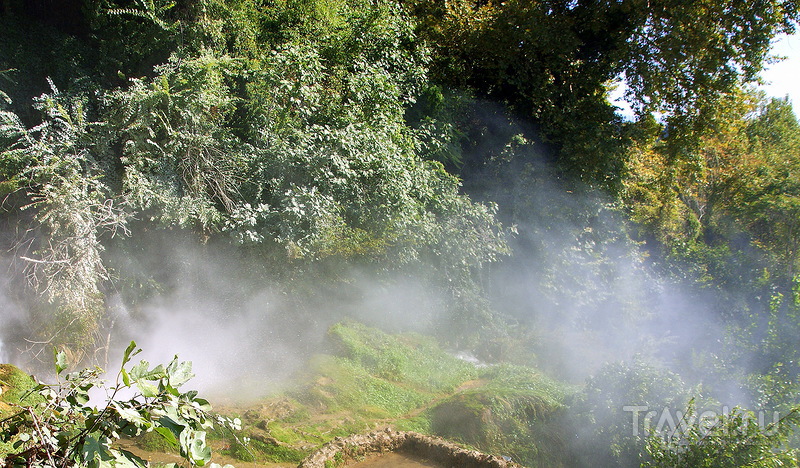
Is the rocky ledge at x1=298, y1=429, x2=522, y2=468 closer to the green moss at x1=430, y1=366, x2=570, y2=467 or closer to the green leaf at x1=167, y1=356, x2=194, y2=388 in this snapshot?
the green moss at x1=430, y1=366, x2=570, y2=467

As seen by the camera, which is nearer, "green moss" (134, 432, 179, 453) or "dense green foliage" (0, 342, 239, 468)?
"dense green foliage" (0, 342, 239, 468)

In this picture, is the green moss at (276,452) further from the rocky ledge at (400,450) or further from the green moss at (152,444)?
the green moss at (152,444)

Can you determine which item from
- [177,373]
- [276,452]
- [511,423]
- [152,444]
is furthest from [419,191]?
[177,373]

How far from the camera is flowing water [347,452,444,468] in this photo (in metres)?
5.27

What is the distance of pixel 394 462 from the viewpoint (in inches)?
211

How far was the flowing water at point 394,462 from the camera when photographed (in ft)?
17.3

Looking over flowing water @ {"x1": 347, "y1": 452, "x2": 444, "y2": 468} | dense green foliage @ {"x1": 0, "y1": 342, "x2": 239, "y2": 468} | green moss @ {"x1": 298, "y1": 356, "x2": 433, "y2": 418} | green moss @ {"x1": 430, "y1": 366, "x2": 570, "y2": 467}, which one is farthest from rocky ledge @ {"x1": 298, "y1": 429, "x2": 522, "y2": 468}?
dense green foliage @ {"x1": 0, "y1": 342, "x2": 239, "y2": 468}

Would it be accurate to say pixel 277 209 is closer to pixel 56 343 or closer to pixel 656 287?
pixel 56 343

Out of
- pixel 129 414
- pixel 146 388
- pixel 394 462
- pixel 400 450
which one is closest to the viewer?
pixel 129 414

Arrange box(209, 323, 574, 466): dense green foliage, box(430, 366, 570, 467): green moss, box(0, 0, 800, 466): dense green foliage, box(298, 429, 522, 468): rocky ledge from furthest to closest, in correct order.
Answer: box(0, 0, 800, 466): dense green foliage, box(430, 366, 570, 467): green moss, box(209, 323, 574, 466): dense green foliage, box(298, 429, 522, 468): rocky ledge

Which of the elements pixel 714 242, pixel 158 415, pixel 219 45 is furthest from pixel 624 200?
pixel 158 415

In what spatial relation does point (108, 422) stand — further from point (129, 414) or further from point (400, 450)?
point (400, 450)

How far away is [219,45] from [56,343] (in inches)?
193

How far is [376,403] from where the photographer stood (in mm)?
7812
